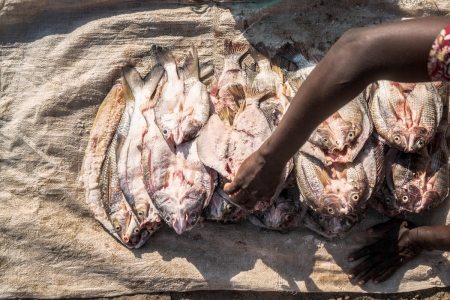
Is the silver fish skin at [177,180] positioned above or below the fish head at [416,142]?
below

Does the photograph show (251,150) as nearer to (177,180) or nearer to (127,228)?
(177,180)

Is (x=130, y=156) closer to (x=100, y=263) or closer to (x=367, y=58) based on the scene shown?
(x=100, y=263)

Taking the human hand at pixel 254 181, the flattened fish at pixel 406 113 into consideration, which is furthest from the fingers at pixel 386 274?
the human hand at pixel 254 181

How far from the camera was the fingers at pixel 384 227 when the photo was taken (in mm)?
4195

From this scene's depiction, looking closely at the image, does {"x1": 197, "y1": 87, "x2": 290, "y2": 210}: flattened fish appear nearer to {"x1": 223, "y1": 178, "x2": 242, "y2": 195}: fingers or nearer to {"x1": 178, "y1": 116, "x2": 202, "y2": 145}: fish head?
{"x1": 178, "y1": 116, "x2": 202, "y2": 145}: fish head

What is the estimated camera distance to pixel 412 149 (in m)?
3.66

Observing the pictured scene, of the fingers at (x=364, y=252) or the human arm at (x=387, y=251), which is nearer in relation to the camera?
the human arm at (x=387, y=251)

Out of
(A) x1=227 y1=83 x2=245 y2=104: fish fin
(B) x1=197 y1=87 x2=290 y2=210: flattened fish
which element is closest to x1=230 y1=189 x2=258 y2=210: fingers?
(B) x1=197 y1=87 x2=290 y2=210: flattened fish

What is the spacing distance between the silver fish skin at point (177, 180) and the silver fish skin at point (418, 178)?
165cm

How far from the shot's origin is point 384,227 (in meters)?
4.21

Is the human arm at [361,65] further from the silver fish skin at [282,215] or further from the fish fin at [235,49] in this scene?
the fish fin at [235,49]

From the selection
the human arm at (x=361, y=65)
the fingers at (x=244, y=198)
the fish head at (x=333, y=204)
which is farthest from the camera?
the fish head at (x=333, y=204)

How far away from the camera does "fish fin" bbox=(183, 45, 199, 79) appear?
13.9 ft

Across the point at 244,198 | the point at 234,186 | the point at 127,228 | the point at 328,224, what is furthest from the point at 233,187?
the point at 127,228
